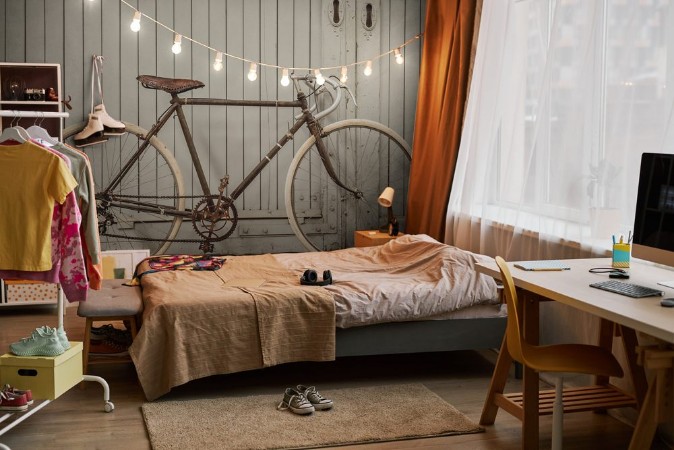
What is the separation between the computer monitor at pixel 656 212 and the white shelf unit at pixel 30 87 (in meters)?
Result: 3.64

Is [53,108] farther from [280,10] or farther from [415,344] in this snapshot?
[415,344]

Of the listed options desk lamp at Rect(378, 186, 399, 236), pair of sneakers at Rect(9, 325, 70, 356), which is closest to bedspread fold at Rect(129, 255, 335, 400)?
pair of sneakers at Rect(9, 325, 70, 356)

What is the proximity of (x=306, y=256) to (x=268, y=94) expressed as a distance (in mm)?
1492

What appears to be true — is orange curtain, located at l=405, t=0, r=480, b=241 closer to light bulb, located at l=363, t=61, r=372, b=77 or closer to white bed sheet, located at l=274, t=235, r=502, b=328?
light bulb, located at l=363, t=61, r=372, b=77

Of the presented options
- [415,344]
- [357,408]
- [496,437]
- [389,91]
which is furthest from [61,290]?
[389,91]

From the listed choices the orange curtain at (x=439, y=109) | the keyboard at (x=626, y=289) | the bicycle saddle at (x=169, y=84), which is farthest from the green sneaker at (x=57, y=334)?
the orange curtain at (x=439, y=109)

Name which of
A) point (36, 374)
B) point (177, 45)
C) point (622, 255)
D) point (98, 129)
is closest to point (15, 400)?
point (36, 374)

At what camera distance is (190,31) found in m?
5.82

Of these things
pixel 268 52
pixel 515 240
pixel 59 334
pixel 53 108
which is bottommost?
pixel 59 334

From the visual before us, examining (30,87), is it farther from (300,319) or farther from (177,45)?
(300,319)

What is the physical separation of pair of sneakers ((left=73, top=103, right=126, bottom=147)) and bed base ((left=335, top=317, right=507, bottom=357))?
259cm

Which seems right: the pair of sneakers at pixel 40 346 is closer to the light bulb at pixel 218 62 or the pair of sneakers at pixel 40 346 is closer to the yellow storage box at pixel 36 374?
the yellow storage box at pixel 36 374

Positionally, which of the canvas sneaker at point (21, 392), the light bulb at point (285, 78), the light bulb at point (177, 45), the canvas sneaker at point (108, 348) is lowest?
the canvas sneaker at point (108, 348)

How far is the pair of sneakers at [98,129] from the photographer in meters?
5.55
